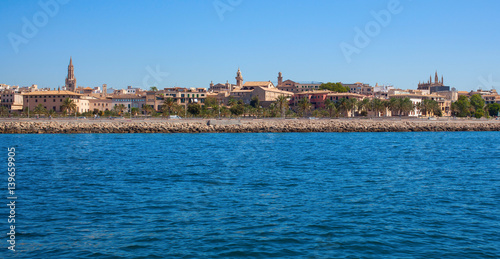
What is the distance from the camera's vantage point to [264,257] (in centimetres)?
1207

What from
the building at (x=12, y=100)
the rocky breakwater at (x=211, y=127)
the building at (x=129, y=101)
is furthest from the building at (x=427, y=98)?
the building at (x=12, y=100)

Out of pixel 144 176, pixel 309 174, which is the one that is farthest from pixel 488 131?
pixel 144 176

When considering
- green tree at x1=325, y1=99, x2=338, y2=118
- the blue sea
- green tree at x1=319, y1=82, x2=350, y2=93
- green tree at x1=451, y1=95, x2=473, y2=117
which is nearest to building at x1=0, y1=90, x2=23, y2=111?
green tree at x1=325, y1=99, x2=338, y2=118

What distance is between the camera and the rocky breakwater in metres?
69.3

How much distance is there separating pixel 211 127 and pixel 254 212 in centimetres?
5764

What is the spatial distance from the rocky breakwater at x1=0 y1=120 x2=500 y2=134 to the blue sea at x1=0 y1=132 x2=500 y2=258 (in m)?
42.5

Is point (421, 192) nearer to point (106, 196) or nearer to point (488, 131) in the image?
point (106, 196)

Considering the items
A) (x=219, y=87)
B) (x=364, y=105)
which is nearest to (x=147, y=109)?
(x=364, y=105)

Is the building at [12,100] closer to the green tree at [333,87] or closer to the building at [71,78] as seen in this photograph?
the building at [71,78]

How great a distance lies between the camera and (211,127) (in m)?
73.6

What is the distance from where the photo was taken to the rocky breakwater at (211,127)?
69287mm

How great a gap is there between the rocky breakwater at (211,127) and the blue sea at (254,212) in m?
42.5

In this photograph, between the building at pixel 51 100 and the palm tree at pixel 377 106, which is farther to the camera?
the building at pixel 51 100

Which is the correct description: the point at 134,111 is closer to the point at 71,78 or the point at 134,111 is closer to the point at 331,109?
the point at 331,109
